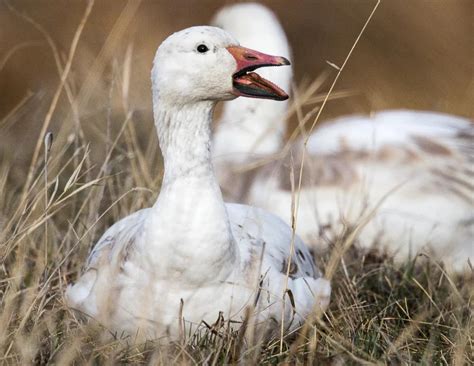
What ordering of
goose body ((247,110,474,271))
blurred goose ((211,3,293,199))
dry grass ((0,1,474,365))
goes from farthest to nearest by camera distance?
blurred goose ((211,3,293,199))
goose body ((247,110,474,271))
dry grass ((0,1,474,365))

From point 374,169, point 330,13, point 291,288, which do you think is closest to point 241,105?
point 374,169

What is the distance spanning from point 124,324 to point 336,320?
32.5 inches

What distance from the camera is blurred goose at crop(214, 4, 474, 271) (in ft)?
20.3

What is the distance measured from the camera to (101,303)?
4.13 metres

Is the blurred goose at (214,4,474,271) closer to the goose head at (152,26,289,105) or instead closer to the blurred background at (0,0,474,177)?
the goose head at (152,26,289,105)

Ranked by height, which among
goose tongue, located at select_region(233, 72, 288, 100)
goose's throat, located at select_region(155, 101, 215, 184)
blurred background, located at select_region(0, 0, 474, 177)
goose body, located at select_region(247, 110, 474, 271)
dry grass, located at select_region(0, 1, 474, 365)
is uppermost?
goose tongue, located at select_region(233, 72, 288, 100)

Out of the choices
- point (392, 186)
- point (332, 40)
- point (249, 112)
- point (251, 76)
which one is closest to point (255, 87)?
point (251, 76)

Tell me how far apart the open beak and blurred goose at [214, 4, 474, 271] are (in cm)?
171

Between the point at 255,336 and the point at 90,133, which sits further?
the point at 90,133

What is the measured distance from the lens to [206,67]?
4.19m

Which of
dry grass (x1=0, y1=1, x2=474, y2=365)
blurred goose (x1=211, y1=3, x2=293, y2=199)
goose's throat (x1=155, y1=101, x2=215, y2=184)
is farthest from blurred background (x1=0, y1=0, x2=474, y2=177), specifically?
goose's throat (x1=155, y1=101, x2=215, y2=184)

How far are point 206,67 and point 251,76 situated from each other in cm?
19

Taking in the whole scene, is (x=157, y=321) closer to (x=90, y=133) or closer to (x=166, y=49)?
(x=166, y=49)

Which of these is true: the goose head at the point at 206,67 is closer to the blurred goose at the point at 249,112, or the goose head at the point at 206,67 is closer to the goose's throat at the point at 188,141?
the goose's throat at the point at 188,141
